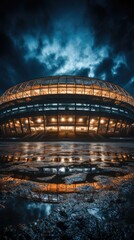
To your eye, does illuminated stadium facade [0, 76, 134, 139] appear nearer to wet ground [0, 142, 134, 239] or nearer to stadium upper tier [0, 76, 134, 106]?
stadium upper tier [0, 76, 134, 106]

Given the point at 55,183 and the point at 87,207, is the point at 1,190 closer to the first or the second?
the point at 55,183

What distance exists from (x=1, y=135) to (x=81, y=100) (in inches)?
978

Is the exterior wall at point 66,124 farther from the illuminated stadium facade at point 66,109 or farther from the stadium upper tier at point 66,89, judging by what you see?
the stadium upper tier at point 66,89

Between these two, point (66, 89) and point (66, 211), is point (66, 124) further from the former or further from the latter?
point (66, 211)

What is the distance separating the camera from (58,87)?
113 ft

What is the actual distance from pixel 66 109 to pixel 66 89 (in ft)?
18.9

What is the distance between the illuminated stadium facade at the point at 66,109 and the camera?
32.4 meters

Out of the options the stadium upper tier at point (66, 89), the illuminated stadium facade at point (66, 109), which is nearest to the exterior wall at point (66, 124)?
the illuminated stadium facade at point (66, 109)

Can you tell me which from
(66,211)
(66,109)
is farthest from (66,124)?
(66,211)

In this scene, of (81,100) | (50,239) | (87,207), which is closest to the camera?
(50,239)

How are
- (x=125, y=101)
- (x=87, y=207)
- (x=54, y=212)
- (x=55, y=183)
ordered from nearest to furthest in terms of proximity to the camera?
(x=54, y=212) < (x=87, y=207) < (x=55, y=183) < (x=125, y=101)

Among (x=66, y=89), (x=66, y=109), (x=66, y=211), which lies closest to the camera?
(x=66, y=211)

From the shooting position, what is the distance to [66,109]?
31922 millimetres

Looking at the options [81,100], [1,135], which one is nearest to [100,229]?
[81,100]
